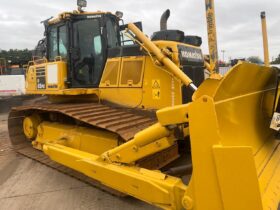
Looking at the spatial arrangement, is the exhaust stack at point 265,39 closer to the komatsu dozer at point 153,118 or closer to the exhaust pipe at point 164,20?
the komatsu dozer at point 153,118

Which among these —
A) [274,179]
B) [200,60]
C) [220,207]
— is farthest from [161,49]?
[220,207]

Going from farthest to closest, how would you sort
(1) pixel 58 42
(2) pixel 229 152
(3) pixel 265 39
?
1. (1) pixel 58 42
2. (3) pixel 265 39
3. (2) pixel 229 152

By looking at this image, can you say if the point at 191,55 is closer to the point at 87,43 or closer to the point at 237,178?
the point at 87,43

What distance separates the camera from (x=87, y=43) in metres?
5.58

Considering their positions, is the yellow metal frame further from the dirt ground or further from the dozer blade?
the dirt ground

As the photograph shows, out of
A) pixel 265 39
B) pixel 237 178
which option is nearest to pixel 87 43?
pixel 265 39

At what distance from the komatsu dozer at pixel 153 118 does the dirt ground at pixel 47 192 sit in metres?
0.30

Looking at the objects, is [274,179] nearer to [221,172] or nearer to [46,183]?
[221,172]

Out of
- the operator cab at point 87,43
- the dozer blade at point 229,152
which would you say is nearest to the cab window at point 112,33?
the operator cab at point 87,43

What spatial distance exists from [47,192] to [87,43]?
8.45 feet

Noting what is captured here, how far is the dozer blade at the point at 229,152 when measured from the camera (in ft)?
7.52

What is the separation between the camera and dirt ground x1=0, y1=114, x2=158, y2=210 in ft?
13.1

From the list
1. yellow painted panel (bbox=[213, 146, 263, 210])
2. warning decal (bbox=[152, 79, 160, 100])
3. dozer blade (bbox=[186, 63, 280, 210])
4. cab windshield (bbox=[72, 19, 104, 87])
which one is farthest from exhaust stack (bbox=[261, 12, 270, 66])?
yellow painted panel (bbox=[213, 146, 263, 210])

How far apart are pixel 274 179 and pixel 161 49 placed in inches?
86.1
